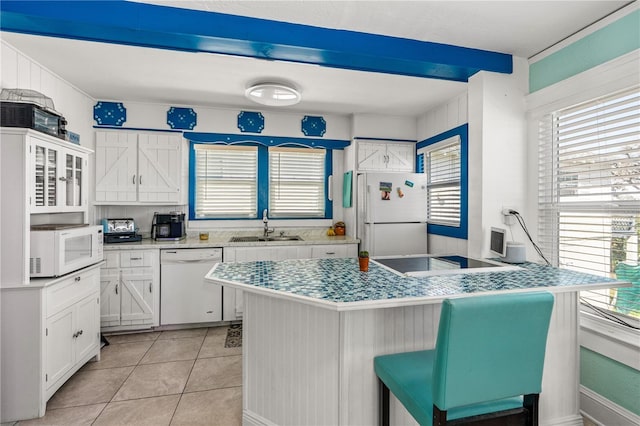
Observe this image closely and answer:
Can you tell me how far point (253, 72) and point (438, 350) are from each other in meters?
2.66

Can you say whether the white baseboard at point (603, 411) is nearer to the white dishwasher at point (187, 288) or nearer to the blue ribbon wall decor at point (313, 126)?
the white dishwasher at point (187, 288)

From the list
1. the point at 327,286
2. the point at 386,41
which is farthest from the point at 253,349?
the point at 386,41

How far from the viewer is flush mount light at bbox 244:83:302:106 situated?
2.93 metres

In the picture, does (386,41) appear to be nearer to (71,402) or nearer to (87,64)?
(87,64)

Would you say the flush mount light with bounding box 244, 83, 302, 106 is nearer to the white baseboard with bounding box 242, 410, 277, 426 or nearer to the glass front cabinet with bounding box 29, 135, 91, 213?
the glass front cabinet with bounding box 29, 135, 91, 213

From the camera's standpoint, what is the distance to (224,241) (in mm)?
3660

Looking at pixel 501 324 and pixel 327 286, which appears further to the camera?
pixel 327 286

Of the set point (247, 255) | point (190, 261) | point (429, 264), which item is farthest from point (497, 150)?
point (190, 261)

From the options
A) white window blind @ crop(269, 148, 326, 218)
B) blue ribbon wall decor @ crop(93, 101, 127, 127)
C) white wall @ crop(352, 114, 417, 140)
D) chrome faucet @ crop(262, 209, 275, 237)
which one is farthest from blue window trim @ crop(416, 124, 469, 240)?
blue ribbon wall decor @ crop(93, 101, 127, 127)

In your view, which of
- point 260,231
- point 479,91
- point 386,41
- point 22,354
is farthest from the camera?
point 260,231

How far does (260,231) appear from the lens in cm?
423

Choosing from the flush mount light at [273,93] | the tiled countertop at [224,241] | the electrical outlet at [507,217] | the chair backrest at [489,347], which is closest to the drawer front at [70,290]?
the tiled countertop at [224,241]

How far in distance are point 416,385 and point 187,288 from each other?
2.84 metres

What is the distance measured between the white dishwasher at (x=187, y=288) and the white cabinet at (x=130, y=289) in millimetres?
84
